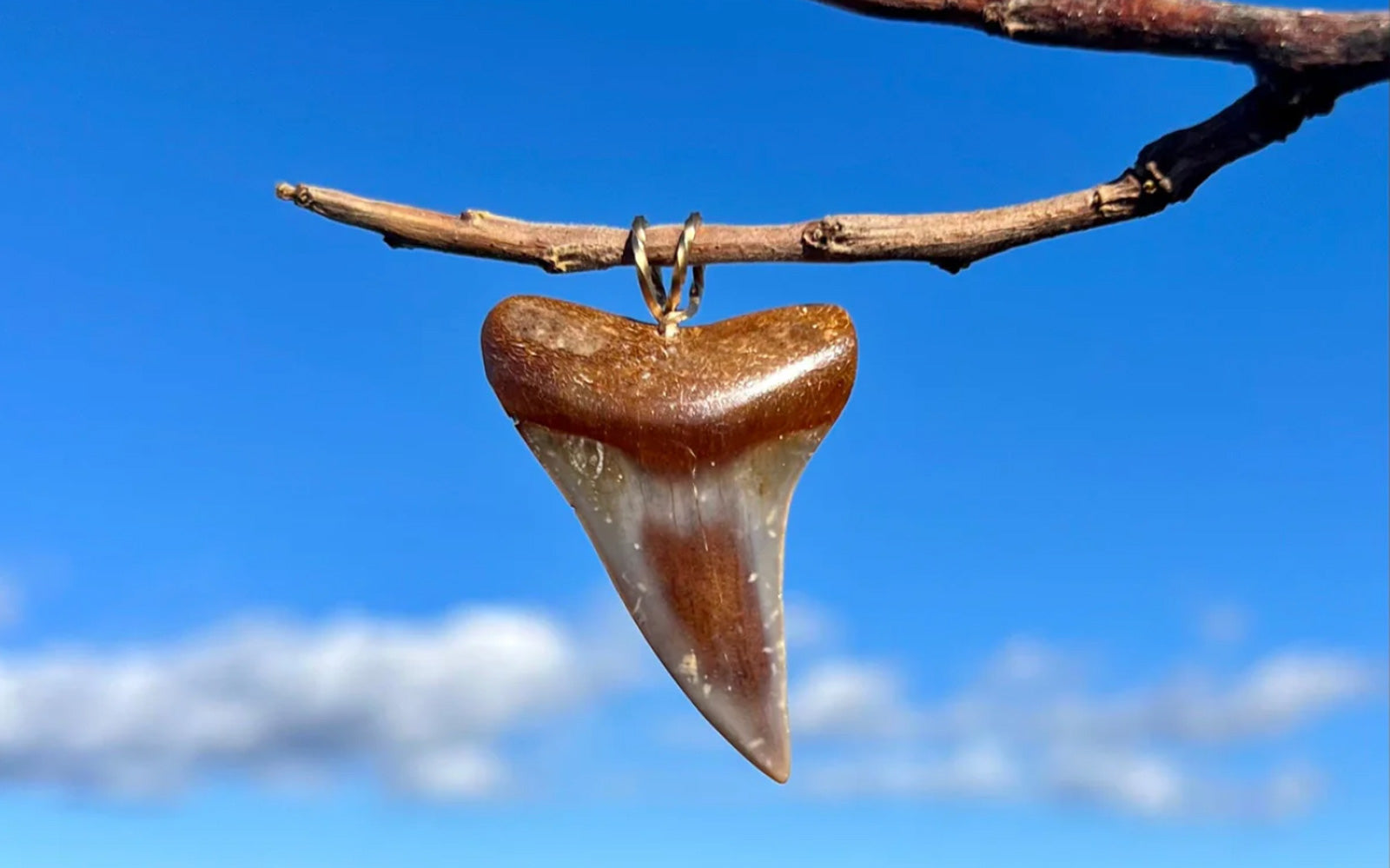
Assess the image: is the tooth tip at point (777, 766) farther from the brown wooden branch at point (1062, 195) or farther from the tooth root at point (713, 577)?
the brown wooden branch at point (1062, 195)

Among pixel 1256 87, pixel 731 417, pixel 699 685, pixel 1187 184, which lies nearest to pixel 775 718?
pixel 699 685

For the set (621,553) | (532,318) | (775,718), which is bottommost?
(775,718)

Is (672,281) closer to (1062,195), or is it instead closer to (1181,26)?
(1062,195)

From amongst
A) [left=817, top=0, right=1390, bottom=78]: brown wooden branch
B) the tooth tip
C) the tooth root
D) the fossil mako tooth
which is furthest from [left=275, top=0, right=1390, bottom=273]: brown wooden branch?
the tooth tip

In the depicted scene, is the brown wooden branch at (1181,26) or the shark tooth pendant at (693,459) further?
the shark tooth pendant at (693,459)

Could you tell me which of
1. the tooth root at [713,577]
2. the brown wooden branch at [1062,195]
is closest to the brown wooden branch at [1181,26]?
the brown wooden branch at [1062,195]

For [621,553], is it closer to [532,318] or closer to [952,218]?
[532,318]

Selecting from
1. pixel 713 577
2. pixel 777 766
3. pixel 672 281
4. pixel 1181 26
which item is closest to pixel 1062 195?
pixel 1181 26
